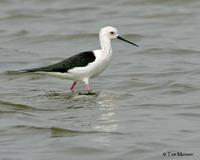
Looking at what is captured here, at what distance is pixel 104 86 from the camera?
1066 centimetres

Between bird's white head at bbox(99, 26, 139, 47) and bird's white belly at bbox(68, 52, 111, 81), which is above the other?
bird's white head at bbox(99, 26, 139, 47)

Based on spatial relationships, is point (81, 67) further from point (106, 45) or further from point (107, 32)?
point (107, 32)

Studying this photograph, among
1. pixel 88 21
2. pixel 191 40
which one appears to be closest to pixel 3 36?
pixel 88 21

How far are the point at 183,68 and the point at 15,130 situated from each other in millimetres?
5552

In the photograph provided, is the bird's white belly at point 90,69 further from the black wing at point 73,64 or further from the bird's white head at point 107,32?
the bird's white head at point 107,32

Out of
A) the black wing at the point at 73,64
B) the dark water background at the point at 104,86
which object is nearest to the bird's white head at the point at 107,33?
the black wing at the point at 73,64

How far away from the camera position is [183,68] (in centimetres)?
1191

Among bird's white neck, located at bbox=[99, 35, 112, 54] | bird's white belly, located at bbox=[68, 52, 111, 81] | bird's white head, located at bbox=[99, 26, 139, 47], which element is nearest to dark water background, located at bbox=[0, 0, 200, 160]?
bird's white belly, located at bbox=[68, 52, 111, 81]

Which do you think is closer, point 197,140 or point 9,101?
point 197,140

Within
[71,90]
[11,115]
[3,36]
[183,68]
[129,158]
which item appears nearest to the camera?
[129,158]

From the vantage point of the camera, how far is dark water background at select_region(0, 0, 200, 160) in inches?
264

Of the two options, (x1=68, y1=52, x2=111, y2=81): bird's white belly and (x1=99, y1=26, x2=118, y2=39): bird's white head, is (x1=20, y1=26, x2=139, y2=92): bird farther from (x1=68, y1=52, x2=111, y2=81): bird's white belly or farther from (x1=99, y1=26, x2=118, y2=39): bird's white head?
(x1=99, y1=26, x2=118, y2=39): bird's white head

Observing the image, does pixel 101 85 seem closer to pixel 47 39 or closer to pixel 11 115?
pixel 11 115

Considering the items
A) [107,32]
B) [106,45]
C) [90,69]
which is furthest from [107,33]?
[90,69]
